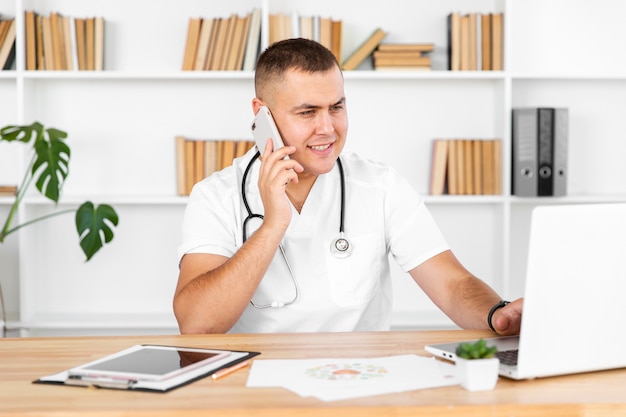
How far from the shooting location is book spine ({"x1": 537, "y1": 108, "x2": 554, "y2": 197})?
3387 millimetres

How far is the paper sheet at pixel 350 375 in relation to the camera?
1262 millimetres

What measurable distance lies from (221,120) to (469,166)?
3.49 feet

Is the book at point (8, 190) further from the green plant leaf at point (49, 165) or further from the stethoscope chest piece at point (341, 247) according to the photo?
the stethoscope chest piece at point (341, 247)

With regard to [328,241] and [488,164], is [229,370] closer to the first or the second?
[328,241]

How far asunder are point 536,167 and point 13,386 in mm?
2515

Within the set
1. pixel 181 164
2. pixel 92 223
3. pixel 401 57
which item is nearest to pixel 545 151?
pixel 401 57

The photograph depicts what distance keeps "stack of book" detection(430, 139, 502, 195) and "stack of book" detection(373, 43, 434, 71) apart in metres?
0.33

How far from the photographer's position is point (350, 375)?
1.34 meters

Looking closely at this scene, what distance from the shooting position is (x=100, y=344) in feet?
5.37

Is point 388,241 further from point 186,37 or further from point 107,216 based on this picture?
point 186,37

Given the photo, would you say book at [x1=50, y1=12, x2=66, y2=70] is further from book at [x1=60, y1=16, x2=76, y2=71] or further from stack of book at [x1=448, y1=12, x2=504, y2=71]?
stack of book at [x1=448, y1=12, x2=504, y2=71]

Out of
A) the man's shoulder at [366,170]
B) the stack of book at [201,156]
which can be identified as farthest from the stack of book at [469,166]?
the man's shoulder at [366,170]

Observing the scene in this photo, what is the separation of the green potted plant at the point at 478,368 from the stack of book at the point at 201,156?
7.61 feet

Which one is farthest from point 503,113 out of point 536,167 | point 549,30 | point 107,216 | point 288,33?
point 107,216
